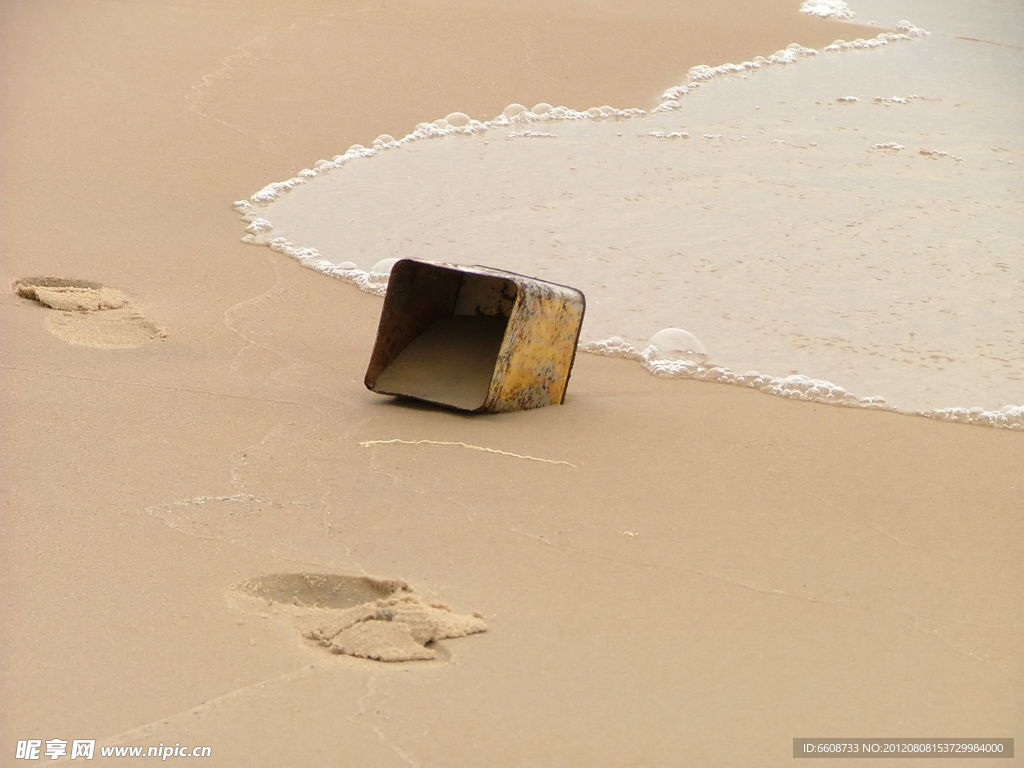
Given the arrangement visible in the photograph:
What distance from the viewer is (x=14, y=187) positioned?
19.8 ft

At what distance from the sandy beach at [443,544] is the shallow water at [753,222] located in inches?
20.6

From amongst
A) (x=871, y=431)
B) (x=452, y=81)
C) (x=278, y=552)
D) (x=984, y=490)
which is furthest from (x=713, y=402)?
(x=452, y=81)

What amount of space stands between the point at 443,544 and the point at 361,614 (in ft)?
1.39

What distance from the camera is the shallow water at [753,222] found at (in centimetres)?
489

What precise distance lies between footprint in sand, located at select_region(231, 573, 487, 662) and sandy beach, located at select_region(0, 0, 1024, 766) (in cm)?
2

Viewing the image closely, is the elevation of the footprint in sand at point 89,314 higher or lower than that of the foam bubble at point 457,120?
lower

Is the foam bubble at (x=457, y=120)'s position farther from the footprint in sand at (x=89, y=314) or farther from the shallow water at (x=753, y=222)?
the footprint in sand at (x=89, y=314)

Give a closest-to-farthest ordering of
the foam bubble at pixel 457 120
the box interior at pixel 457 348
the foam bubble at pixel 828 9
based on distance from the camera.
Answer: the box interior at pixel 457 348
the foam bubble at pixel 457 120
the foam bubble at pixel 828 9

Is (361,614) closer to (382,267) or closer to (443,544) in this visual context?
(443,544)

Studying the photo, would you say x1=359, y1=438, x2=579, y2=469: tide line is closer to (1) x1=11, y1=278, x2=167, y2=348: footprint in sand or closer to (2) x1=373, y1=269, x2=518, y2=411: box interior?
(2) x1=373, y1=269, x2=518, y2=411: box interior

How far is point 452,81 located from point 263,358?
5193 millimetres

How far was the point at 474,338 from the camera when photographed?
13.9 ft

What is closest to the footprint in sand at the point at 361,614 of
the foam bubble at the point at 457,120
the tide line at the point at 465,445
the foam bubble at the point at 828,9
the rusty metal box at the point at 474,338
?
the tide line at the point at 465,445

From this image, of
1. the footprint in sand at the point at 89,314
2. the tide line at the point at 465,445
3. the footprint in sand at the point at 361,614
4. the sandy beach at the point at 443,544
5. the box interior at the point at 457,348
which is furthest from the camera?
the footprint in sand at the point at 89,314
